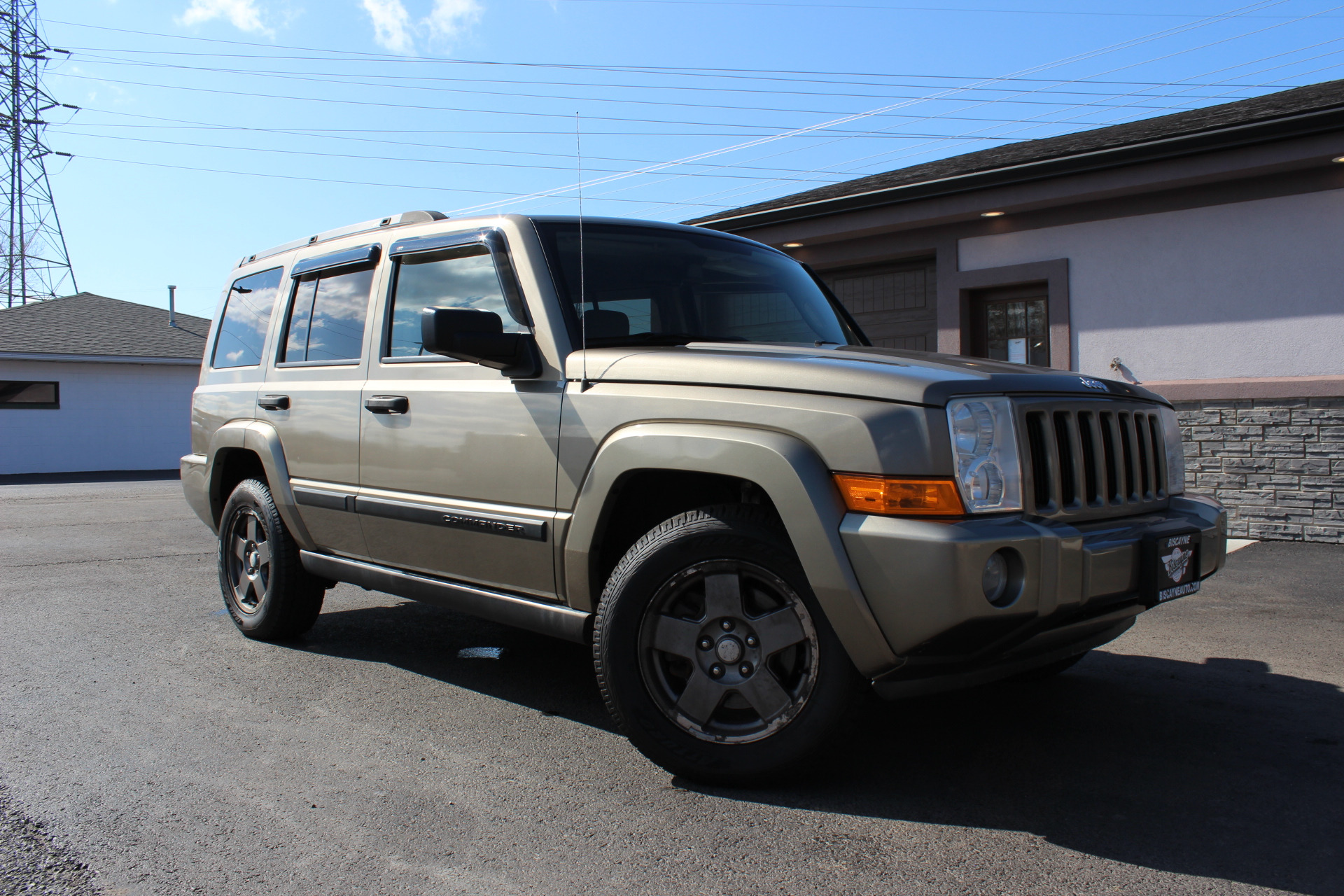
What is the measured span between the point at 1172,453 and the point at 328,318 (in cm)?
374

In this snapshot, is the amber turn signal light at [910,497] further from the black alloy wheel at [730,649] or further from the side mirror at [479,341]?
the side mirror at [479,341]

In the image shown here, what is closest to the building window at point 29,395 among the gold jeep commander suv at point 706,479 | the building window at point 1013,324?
the building window at point 1013,324

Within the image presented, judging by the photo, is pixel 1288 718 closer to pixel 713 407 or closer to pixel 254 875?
pixel 713 407

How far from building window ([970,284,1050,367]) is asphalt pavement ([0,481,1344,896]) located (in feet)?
17.6

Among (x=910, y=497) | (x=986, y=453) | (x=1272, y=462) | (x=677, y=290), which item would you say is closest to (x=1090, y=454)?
(x=986, y=453)

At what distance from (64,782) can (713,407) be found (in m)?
2.40

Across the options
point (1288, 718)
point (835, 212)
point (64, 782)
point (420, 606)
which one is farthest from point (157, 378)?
point (1288, 718)

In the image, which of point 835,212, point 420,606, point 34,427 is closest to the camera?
point 420,606

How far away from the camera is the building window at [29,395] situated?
24.5m

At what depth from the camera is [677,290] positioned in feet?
13.0

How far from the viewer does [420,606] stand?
20.3ft

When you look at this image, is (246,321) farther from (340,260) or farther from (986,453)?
(986,453)

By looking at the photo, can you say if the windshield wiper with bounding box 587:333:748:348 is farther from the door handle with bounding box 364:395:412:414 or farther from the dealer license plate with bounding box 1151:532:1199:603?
the dealer license plate with bounding box 1151:532:1199:603

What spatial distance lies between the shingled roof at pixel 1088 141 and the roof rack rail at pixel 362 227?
678 cm
